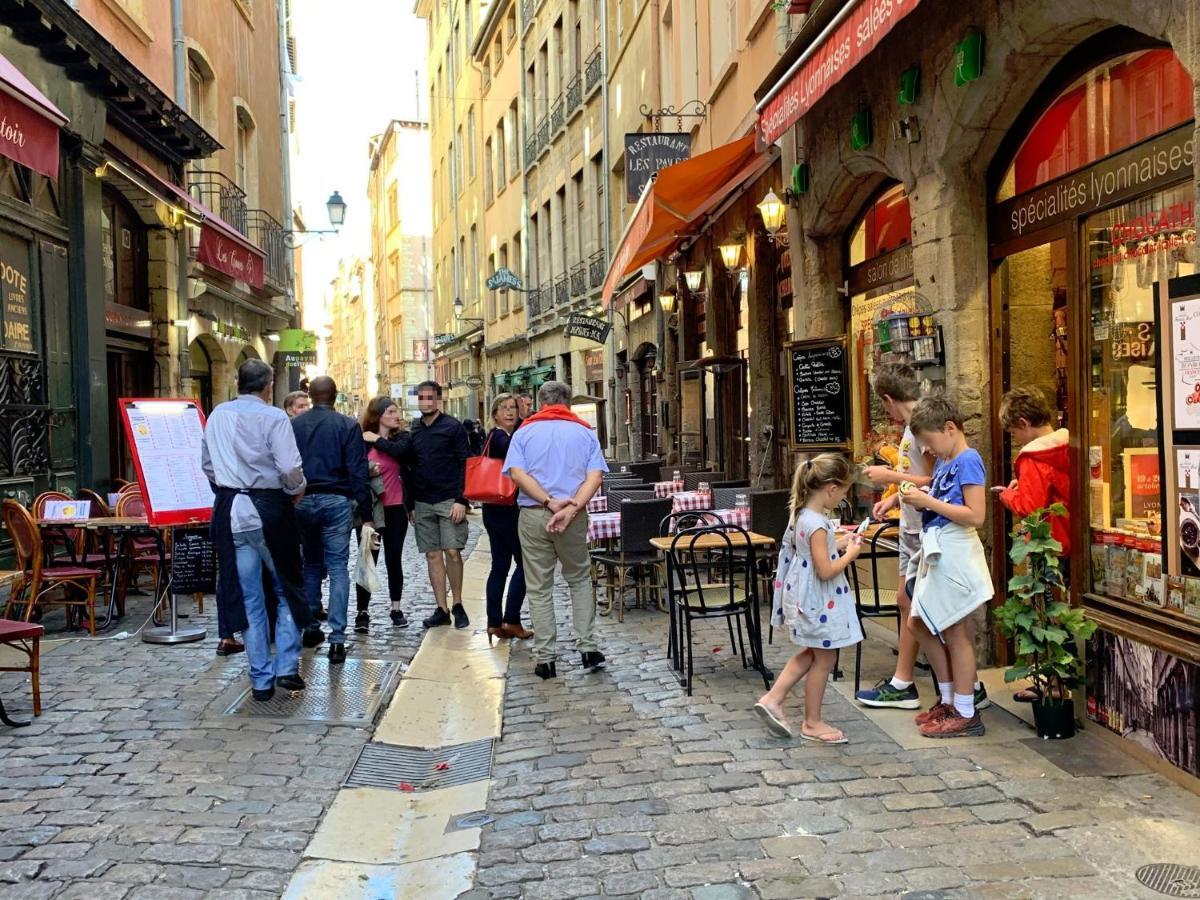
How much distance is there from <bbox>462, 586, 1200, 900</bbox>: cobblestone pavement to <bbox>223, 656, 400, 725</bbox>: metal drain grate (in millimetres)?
911

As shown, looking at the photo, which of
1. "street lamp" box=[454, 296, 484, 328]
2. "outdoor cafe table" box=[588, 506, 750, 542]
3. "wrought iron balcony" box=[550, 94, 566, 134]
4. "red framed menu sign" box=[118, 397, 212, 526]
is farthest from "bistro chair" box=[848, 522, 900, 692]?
"street lamp" box=[454, 296, 484, 328]

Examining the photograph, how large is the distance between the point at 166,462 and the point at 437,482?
1.88m

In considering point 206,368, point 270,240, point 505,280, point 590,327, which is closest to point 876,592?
point 206,368

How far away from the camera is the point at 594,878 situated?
3422mm

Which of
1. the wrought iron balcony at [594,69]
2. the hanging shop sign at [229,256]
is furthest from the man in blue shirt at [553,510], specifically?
the wrought iron balcony at [594,69]

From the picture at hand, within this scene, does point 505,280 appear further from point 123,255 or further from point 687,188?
point 687,188

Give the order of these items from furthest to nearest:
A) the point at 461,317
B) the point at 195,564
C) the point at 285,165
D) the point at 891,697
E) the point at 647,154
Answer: the point at 461,317
the point at 285,165
the point at 647,154
the point at 195,564
the point at 891,697

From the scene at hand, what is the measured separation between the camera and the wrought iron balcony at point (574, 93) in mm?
22281

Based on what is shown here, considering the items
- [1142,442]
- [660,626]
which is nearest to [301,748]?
[660,626]

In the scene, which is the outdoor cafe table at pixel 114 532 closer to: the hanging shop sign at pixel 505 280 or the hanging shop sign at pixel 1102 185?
the hanging shop sign at pixel 1102 185

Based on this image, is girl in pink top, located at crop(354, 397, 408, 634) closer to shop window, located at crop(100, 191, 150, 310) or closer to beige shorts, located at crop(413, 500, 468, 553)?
beige shorts, located at crop(413, 500, 468, 553)

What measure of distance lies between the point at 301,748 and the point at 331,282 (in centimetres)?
11301

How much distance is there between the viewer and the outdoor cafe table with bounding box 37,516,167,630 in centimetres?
718

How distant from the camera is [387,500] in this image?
7.88 metres
